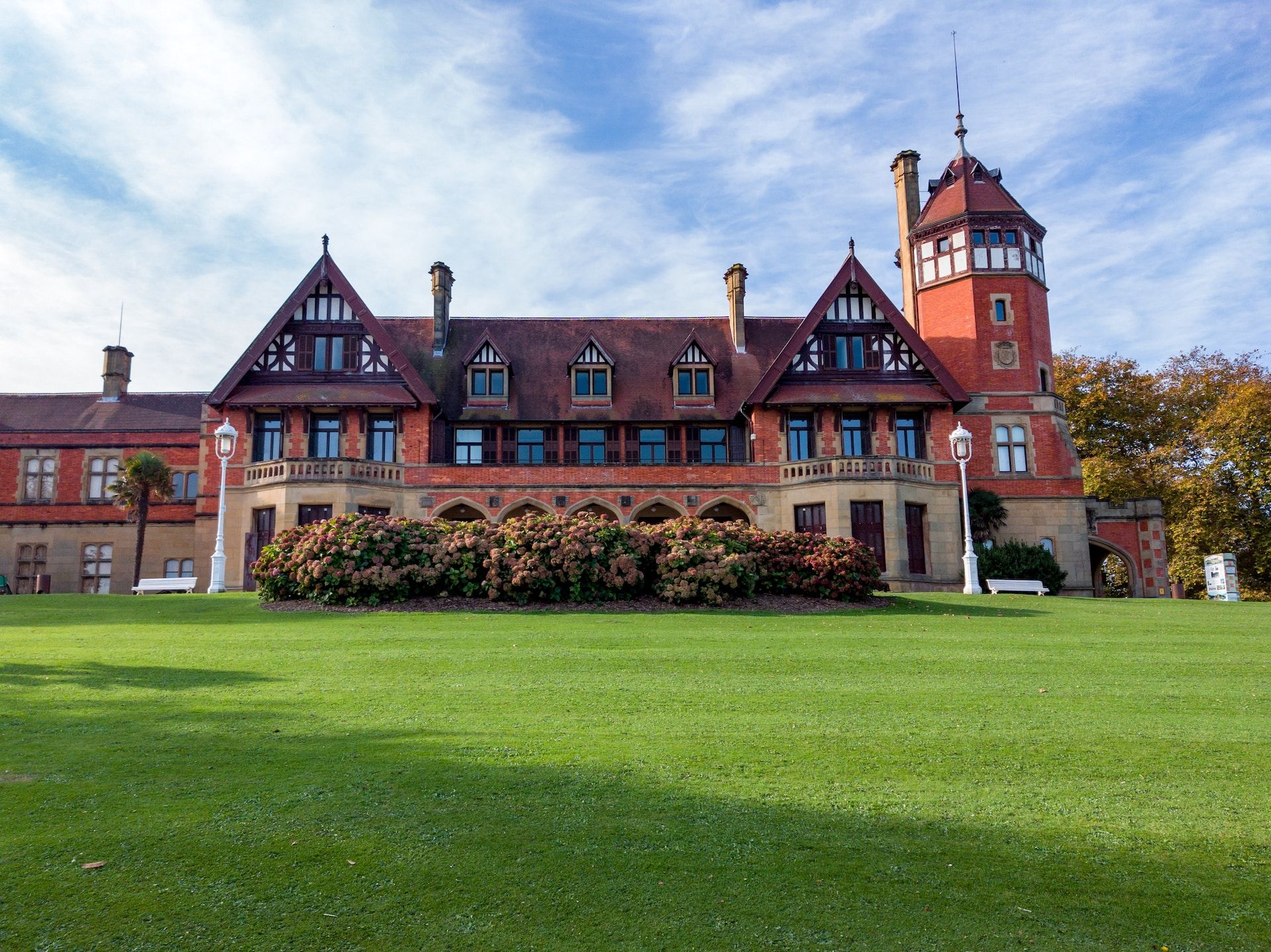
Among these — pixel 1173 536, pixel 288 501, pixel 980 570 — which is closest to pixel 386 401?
pixel 288 501

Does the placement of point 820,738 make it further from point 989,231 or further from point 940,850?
point 989,231

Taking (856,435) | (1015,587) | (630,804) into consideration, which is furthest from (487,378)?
(630,804)

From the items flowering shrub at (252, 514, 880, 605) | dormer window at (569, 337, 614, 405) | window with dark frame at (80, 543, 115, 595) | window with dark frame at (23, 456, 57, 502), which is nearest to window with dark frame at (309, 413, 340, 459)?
dormer window at (569, 337, 614, 405)

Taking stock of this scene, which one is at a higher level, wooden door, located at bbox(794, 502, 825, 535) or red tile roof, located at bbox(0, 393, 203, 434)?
red tile roof, located at bbox(0, 393, 203, 434)

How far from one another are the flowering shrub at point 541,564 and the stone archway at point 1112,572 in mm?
22405

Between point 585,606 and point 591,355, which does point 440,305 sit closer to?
point 591,355

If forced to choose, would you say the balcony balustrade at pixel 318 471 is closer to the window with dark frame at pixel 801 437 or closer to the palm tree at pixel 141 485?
the palm tree at pixel 141 485

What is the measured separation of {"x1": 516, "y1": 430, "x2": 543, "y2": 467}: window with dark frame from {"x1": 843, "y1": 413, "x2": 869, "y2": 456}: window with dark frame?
11011 mm

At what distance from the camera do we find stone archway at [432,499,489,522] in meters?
31.8

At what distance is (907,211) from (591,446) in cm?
1650

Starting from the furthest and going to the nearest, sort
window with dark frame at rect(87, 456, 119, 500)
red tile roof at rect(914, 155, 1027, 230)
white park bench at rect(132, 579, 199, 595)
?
window with dark frame at rect(87, 456, 119, 500) < red tile roof at rect(914, 155, 1027, 230) < white park bench at rect(132, 579, 199, 595)

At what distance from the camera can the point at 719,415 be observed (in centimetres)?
3347

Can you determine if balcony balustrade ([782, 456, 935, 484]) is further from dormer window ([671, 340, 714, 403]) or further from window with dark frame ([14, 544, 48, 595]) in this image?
window with dark frame ([14, 544, 48, 595])

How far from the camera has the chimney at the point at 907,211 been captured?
122 feet
